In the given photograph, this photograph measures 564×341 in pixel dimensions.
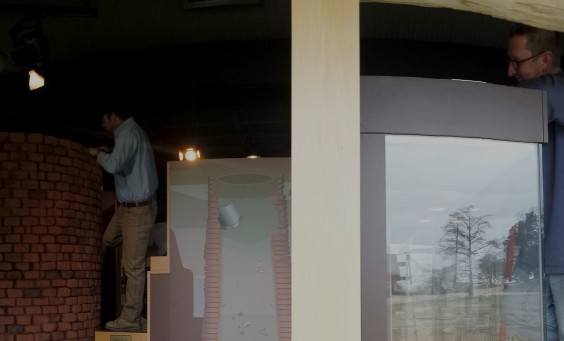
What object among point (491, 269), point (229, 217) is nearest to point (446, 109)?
point (491, 269)

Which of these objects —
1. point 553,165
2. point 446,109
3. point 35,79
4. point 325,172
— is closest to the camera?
point 325,172

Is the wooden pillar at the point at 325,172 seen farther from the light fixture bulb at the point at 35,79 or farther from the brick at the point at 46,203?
the light fixture bulb at the point at 35,79

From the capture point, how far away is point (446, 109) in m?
2.40

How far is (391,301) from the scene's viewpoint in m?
2.31

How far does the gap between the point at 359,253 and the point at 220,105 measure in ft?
22.5

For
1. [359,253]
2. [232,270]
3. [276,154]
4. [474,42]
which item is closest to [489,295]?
[359,253]

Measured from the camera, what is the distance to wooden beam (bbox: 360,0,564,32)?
2477 millimetres

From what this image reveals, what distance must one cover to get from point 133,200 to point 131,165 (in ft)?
0.86

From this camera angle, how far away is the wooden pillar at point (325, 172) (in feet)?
7.12

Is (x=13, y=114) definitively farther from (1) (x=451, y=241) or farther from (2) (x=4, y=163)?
(1) (x=451, y=241)

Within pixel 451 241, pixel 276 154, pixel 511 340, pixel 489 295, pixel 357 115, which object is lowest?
pixel 511 340

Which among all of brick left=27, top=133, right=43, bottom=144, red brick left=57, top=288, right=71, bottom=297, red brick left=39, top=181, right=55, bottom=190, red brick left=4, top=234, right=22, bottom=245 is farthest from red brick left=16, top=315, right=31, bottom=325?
brick left=27, top=133, right=43, bottom=144

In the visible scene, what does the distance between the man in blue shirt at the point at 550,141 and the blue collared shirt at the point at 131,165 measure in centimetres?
338

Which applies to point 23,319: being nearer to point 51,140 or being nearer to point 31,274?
point 31,274
